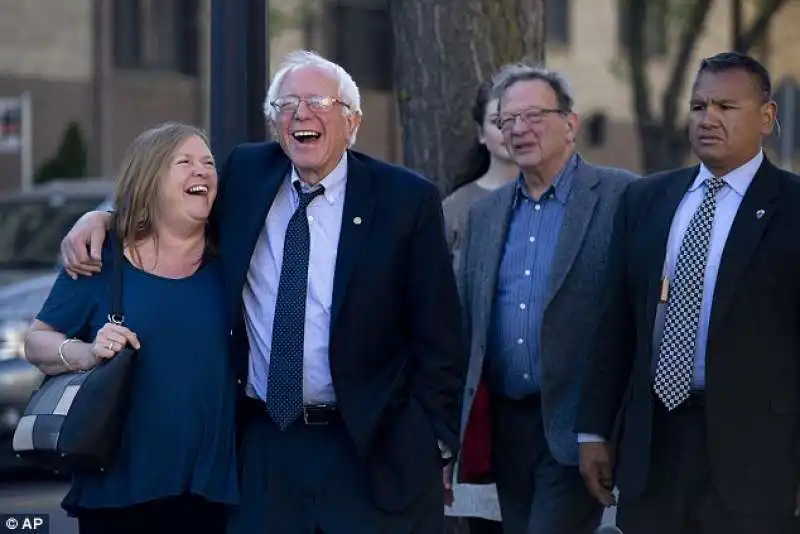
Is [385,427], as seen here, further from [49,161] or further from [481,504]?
[49,161]

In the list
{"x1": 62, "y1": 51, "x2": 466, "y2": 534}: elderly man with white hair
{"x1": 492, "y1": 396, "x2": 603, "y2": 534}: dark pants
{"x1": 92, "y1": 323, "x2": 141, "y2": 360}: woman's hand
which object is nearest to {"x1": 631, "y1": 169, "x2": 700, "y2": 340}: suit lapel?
{"x1": 62, "y1": 51, "x2": 466, "y2": 534}: elderly man with white hair

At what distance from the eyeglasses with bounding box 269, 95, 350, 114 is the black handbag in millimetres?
772

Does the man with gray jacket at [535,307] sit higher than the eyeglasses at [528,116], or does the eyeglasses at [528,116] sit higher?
the eyeglasses at [528,116]

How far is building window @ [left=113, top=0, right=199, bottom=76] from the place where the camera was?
88.9 feet

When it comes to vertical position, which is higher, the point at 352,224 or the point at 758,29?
the point at 758,29

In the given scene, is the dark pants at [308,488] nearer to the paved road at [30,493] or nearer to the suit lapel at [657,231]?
the suit lapel at [657,231]

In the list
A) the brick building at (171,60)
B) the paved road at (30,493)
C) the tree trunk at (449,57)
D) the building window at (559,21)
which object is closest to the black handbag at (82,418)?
the tree trunk at (449,57)

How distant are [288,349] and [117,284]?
1.73 ft

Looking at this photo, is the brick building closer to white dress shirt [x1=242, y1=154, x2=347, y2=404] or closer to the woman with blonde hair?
white dress shirt [x1=242, y1=154, x2=347, y2=404]

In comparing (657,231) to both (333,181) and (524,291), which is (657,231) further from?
(333,181)

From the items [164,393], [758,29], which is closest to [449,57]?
[164,393]

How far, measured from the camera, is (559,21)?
33.8 m

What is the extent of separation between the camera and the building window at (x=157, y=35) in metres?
27.1

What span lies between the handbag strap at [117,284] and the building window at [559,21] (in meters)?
28.9
